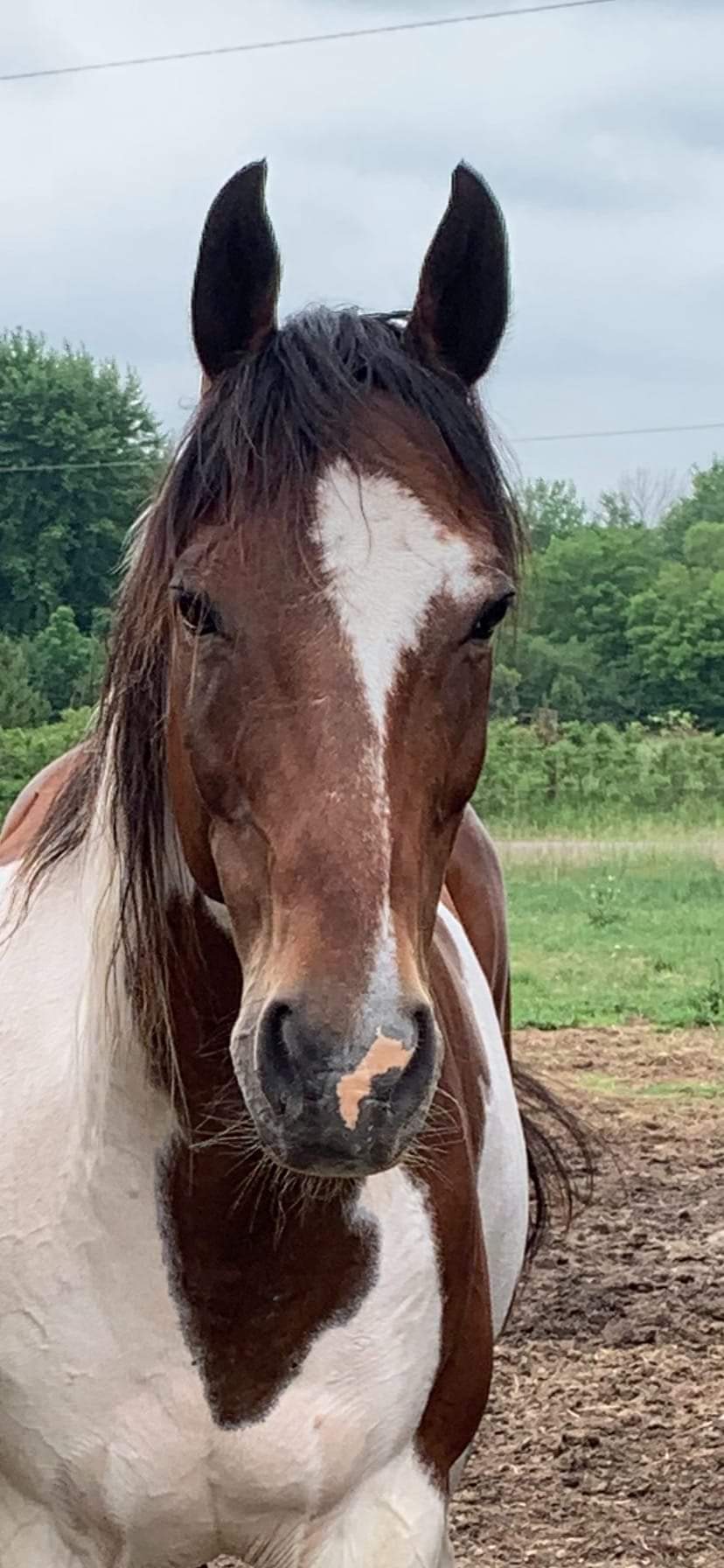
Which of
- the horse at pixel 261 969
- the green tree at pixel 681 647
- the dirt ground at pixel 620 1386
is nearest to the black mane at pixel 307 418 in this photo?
the horse at pixel 261 969

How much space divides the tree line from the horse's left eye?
13.1 meters

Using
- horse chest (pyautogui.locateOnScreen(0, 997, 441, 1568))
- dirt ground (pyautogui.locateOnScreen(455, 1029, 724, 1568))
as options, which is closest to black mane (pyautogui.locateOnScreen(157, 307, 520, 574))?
horse chest (pyautogui.locateOnScreen(0, 997, 441, 1568))

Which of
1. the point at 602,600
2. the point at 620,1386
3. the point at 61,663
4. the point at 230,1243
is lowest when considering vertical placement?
the point at 620,1386

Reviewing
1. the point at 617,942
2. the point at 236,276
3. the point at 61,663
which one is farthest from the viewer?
the point at 61,663

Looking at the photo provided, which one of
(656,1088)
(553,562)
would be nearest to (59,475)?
(553,562)

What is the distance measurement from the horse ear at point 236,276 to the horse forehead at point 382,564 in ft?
0.93

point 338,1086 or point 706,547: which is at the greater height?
point 338,1086

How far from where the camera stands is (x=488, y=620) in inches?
81.7

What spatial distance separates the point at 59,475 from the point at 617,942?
15241 mm

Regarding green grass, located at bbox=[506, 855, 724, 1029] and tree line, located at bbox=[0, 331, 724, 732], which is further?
tree line, located at bbox=[0, 331, 724, 732]

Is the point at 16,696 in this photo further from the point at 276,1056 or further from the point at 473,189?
the point at 276,1056

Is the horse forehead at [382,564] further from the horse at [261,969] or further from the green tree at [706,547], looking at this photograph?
the green tree at [706,547]

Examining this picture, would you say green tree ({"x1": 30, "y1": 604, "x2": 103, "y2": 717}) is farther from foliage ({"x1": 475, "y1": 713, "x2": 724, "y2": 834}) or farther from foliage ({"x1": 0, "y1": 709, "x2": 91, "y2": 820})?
foliage ({"x1": 475, "y1": 713, "x2": 724, "y2": 834})

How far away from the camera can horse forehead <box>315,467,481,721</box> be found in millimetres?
1932
